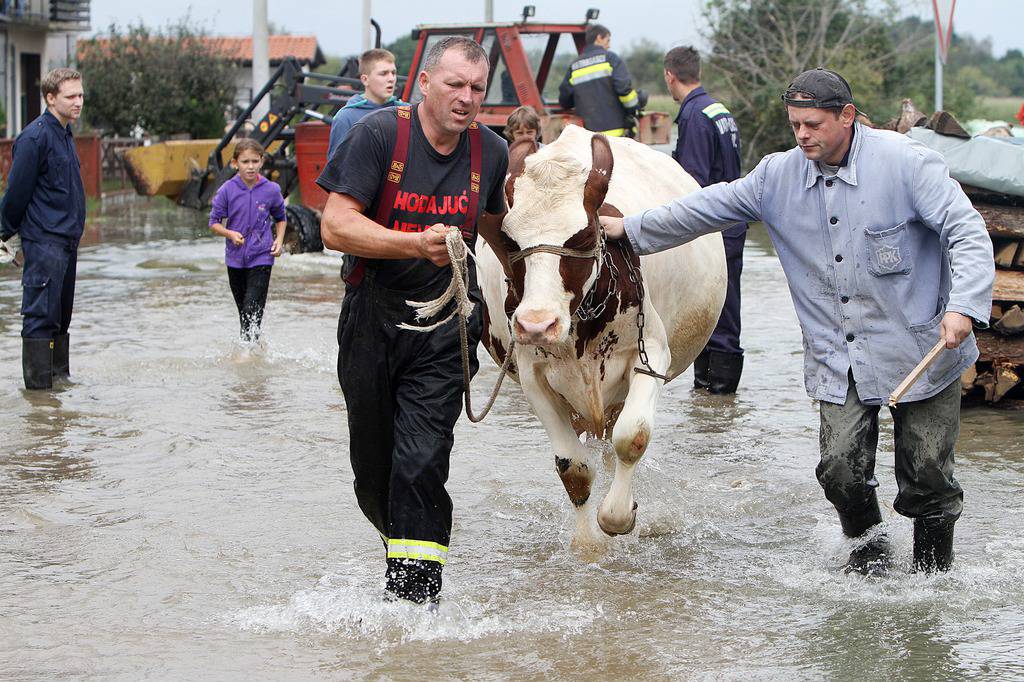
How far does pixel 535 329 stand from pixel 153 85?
29305mm

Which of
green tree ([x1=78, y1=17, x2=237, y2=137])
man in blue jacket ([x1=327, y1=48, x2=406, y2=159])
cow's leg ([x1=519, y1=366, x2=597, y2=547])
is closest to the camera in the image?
cow's leg ([x1=519, y1=366, x2=597, y2=547])

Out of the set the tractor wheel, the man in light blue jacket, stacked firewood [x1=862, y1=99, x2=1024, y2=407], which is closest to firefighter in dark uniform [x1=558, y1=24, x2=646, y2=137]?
the tractor wheel

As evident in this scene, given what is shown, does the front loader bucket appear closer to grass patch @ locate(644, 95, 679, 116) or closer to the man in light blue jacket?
grass patch @ locate(644, 95, 679, 116)

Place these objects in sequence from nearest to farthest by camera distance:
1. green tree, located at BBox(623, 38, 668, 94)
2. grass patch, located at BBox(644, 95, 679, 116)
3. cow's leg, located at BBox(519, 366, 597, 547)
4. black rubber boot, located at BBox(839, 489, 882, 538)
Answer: black rubber boot, located at BBox(839, 489, 882, 538), cow's leg, located at BBox(519, 366, 597, 547), grass patch, located at BBox(644, 95, 679, 116), green tree, located at BBox(623, 38, 668, 94)

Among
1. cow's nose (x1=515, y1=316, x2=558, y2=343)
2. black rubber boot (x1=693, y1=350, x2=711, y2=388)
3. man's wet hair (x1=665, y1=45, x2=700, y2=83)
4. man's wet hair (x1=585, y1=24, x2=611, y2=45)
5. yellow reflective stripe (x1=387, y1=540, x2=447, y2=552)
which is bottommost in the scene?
black rubber boot (x1=693, y1=350, x2=711, y2=388)

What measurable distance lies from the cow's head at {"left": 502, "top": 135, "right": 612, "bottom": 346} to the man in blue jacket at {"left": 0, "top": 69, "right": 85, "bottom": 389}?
4.57 metres

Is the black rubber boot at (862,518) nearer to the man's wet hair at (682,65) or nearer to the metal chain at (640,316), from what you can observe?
the metal chain at (640,316)

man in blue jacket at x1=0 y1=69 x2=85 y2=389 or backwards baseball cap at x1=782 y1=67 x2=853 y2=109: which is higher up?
backwards baseball cap at x1=782 y1=67 x2=853 y2=109

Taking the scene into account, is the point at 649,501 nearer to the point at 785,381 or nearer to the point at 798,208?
the point at 798,208

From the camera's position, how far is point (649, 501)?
6.27 metres

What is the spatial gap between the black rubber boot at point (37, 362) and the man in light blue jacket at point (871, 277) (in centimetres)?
515

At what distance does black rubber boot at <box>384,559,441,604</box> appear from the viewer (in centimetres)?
450

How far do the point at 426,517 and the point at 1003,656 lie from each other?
1901 millimetres

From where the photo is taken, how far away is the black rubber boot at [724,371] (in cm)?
848
